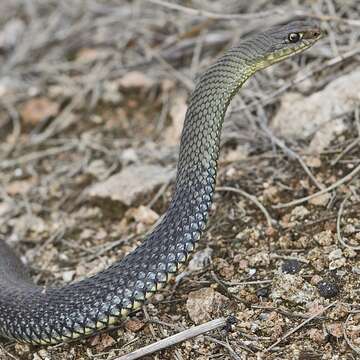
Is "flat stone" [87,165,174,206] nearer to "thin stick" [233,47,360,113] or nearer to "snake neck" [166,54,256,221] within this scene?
"thin stick" [233,47,360,113]

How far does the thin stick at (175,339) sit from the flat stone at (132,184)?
5.88ft

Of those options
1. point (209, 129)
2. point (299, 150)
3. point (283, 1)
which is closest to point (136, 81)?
point (283, 1)

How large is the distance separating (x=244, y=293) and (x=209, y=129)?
110 cm

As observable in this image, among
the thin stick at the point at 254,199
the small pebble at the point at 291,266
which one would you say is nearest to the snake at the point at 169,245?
the small pebble at the point at 291,266

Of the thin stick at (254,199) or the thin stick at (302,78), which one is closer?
the thin stick at (254,199)

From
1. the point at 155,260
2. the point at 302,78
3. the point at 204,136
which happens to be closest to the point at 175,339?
the point at 155,260

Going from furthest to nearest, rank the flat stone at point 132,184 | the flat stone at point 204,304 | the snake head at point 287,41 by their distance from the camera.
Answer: the flat stone at point 132,184 < the snake head at point 287,41 < the flat stone at point 204,304

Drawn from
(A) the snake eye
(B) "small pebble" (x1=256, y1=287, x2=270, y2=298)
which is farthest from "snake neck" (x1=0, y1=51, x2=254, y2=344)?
(B) "small pebble" (x1=256, y1=287, x2=270, y2=298)

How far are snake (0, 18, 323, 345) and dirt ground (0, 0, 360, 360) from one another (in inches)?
10.0

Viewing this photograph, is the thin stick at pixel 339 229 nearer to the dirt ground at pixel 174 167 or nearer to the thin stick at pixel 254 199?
the dirt ground at pixel 174 167

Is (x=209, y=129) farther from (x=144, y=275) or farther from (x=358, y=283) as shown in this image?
(x=358, y=283)

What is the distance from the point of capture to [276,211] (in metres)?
5.21

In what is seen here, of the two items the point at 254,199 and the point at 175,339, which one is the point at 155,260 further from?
the point at 254,199

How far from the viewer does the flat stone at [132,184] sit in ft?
19.1
